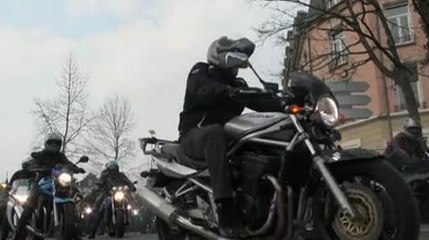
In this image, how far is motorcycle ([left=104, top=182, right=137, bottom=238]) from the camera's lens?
14883 millimetres

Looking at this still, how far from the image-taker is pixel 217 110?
5.60 m

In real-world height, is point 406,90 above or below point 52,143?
above

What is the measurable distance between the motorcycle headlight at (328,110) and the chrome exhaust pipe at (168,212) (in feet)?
4.10

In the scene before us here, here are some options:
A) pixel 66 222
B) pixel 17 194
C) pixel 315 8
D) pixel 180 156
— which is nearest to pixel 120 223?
pixel 17 194

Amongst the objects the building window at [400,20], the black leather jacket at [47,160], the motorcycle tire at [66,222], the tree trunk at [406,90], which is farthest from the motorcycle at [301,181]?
the building window at [400,20]

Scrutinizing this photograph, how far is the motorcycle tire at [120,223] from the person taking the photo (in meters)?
14.6

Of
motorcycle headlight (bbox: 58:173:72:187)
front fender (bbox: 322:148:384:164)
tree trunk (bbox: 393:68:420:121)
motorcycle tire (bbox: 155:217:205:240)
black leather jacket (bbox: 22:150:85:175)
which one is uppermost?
tree trunk (bbox: 393:68:420:121)

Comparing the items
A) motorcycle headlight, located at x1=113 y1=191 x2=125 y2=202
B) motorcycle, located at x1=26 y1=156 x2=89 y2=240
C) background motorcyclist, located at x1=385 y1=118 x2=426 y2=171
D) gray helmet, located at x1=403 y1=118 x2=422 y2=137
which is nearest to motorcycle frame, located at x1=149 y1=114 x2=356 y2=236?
motorcycle, located at x1=26 y1=156 x2=89 y2=240

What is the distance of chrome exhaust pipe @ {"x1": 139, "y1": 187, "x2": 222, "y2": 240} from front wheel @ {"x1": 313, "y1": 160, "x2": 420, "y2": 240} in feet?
3.75

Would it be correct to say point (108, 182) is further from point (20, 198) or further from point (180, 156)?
point (180, 156)

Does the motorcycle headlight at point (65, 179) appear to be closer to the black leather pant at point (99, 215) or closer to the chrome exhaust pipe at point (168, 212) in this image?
the chrome exhaust pipe at point (168, 212)

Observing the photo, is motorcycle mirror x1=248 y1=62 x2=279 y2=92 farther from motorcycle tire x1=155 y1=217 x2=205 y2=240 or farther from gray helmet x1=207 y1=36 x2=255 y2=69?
motorcycle tire x1=155 y1=217 x2=205 y2=240

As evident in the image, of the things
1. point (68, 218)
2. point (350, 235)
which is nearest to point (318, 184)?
point (350, 235)

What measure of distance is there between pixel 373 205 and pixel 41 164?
7379 millimetres
